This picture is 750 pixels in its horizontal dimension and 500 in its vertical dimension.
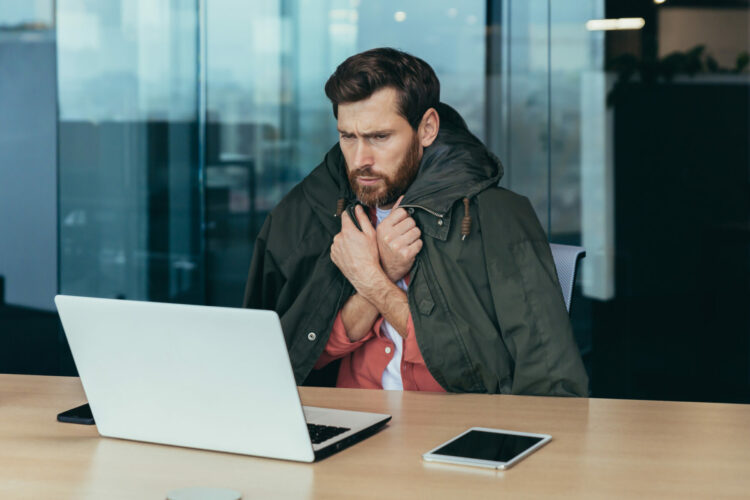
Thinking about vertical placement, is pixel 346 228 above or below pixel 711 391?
above

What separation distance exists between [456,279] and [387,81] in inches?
20.1

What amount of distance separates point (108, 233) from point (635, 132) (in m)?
2.39

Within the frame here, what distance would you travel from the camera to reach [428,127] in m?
2.40

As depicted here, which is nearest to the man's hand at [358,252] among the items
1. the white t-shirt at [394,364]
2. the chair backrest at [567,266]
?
the white t-shirt at [394,364]

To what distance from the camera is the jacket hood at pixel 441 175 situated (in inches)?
88.0

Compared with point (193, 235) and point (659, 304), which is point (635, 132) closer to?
point (659, 304)

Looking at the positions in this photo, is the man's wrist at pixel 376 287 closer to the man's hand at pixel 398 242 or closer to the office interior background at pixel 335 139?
the man's hand at pixel 398 242

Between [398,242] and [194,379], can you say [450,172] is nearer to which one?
[398,242]

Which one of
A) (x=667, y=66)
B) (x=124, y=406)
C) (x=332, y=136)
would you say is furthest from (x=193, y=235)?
(x=124, y=406)

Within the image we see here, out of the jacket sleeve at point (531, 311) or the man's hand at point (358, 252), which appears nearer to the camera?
the jacket sleeve at point (531, 311)

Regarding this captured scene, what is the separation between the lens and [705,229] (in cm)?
409

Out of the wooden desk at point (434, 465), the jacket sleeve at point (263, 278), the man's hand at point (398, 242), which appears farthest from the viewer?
the jacket sleeve at point (263, 278)

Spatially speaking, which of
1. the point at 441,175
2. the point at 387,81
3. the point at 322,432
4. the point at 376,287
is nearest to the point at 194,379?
the point at 322,432

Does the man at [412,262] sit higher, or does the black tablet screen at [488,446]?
the man at [412,262]
